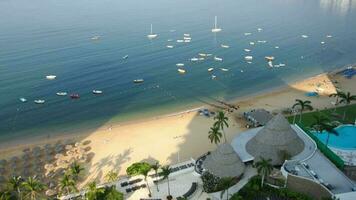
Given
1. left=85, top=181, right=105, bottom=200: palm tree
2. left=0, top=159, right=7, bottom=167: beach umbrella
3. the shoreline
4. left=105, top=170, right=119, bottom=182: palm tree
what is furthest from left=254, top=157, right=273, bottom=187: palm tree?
left=0, top=159, right=7, bottom=167: beach umbrella

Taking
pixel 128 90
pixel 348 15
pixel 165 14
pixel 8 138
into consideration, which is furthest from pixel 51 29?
pixel 348 15

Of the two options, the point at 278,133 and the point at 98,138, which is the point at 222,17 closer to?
the point at 98,138

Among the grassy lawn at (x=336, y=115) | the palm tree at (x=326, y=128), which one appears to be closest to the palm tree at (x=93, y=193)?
the palm tree at (x=326, y=128)

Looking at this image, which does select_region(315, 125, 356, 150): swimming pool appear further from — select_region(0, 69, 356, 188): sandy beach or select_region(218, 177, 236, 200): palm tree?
select_region(218, 177, 236, 200): palm tree

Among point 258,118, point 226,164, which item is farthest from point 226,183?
point 258,118

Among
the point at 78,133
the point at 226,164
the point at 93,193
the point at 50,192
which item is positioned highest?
the point at 226,164

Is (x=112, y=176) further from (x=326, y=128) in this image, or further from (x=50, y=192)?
(x=326, y=128)
